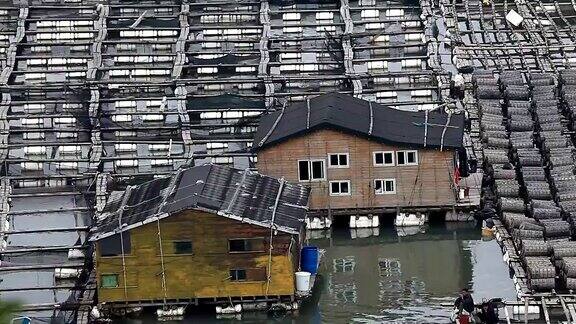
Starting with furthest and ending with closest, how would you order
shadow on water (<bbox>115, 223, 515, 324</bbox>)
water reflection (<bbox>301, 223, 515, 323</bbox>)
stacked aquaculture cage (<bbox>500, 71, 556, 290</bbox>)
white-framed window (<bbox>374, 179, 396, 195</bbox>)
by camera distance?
white-framed window (<bbox>374, 179, 396, 195</bbox>)
water reflection (<bbox>301, 223, 515, 323</bbox>)
shadow on water (<bbox>115, 223, 515, 324</bbox>)
stacked aquaculture cage (<bbox>500, 71, 556, 290</bbox>)

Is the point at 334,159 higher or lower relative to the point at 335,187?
higher

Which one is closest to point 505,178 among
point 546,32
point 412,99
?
point 412,99

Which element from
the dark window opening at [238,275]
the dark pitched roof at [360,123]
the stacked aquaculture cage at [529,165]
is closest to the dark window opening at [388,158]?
the dark pitched roof at [360,123]

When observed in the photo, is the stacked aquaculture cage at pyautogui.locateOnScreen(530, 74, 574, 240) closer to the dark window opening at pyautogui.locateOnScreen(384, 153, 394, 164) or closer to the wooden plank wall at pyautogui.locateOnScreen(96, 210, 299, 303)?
the dark window opening at pyautogui.locateOnScreen(384, 153, 394, 164)

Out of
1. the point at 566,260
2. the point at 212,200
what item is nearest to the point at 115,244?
the point at 212,200

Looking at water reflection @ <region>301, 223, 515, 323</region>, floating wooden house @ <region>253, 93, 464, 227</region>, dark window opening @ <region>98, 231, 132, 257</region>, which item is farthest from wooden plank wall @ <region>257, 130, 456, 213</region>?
dark window opening @ <region>98, 231, 132, 257</region>

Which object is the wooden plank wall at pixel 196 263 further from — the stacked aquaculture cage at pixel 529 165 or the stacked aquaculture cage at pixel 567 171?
the stacked aquaculture cage at pixel 567 171

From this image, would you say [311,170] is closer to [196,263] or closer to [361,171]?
[361,171]
